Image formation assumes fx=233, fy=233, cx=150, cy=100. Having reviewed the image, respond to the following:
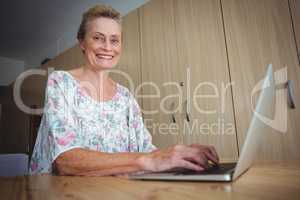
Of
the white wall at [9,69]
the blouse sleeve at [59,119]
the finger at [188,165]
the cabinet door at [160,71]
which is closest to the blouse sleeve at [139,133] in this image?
the blouse sleeve at [59,119]

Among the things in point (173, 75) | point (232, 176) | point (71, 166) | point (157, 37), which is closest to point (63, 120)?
point (71, 166)

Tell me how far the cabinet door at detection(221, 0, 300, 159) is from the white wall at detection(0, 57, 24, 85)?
2.96 m

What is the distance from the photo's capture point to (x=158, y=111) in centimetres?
175

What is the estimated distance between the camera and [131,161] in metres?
0.53

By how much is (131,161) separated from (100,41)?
2.89ft

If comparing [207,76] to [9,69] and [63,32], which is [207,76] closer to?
[63,32]

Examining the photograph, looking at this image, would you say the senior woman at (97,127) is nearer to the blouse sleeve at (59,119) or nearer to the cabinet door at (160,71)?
the blouse sleeve at (59,119)

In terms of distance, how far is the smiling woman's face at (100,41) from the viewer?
121 cm

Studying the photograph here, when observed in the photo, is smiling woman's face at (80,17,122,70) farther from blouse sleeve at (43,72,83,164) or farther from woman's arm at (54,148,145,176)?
woman's arm at (54,148,145,176)

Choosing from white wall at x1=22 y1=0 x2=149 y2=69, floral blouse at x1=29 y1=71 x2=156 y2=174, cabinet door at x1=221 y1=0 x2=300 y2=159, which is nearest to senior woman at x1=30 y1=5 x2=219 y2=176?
floral blouse at x1=29 y1=71 x2=156 y2=174

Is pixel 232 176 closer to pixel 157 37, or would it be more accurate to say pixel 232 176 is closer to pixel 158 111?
pixel 158 111

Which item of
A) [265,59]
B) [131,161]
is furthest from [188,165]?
[265,59]

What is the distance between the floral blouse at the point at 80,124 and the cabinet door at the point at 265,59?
1.99ft

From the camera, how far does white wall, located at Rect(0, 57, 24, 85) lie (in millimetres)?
3244
